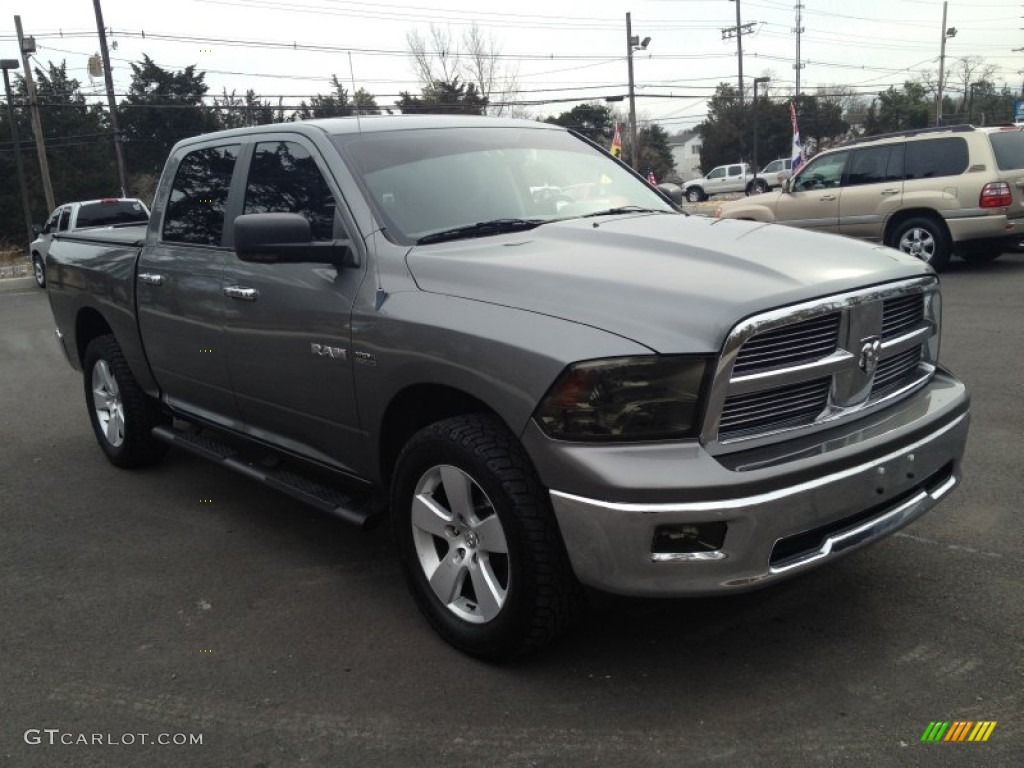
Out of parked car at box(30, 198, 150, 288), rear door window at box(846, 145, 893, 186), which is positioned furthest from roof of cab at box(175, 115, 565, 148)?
parked car at box(30, 198, 150, 288)

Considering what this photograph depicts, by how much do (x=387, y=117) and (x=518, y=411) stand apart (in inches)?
83.0

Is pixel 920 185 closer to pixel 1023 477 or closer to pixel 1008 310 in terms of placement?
pixel 1008 310

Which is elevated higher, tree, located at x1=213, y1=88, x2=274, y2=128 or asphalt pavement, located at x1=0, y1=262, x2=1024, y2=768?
tree, located at x1=213, y1=88, x2=274, y2=128

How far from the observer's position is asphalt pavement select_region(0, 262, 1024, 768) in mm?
2729

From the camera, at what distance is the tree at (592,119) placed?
6147 centimetres

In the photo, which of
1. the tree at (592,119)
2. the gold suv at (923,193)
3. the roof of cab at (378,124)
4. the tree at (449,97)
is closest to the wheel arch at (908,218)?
the gold suv at (923,193)

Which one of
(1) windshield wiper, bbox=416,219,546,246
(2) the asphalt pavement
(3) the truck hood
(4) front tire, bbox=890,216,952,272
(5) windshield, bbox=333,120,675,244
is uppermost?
(5) windshield, bbox=333,120,675,244

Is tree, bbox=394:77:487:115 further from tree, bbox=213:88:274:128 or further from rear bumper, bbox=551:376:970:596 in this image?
rear bumper, bbox=551:376:970:596

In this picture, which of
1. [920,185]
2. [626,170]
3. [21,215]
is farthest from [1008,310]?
[21,215]

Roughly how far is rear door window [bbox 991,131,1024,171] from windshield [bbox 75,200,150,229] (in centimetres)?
1572

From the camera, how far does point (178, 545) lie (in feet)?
14.8

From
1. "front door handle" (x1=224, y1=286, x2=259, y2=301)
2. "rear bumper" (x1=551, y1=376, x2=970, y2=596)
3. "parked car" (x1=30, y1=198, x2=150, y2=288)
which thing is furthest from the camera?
"parked car" (x1=30, y1=198, x2=150, y2=288)

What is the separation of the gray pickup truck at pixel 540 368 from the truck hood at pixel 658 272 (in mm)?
13

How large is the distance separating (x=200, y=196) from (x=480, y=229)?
1873 millimetres
